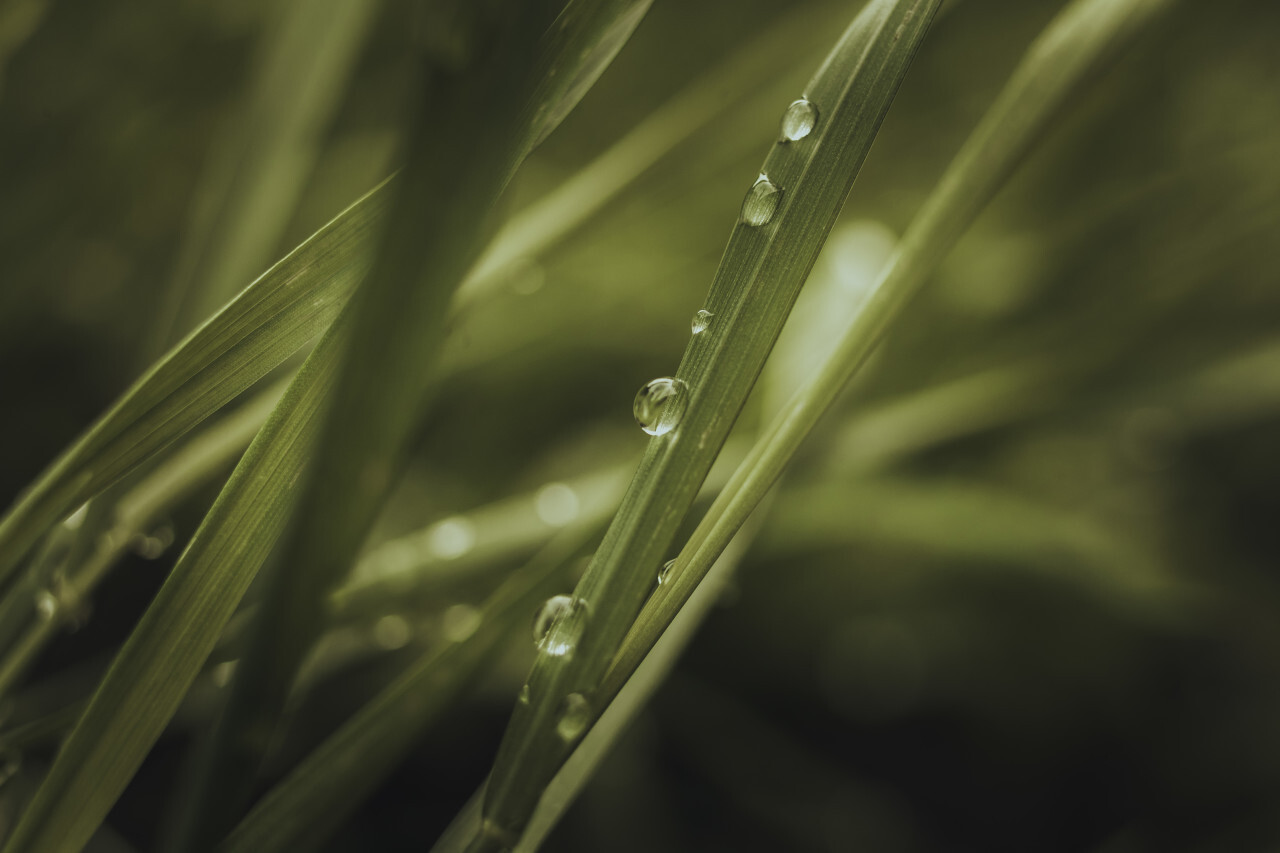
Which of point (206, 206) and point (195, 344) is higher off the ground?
point (206, 206)

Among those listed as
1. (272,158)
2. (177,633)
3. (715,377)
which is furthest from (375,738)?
(272,158)

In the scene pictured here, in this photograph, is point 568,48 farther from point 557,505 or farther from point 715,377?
point 557,505

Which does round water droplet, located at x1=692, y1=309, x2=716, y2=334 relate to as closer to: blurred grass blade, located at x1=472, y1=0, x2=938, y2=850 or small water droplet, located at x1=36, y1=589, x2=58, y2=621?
blurred grass blade, located at x1=472, y1=0, x2=938, y2=850

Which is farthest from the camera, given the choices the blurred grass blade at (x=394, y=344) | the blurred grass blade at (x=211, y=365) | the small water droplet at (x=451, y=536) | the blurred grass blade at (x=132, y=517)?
the small water droplet at (x=451, y=536)

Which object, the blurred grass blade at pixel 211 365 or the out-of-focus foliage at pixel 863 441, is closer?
the blurred grass blade at pixel 211 365

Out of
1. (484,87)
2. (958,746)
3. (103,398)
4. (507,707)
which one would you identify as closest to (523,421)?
(507,707)

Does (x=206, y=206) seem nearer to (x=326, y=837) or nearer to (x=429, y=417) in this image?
(x=429, y=417)

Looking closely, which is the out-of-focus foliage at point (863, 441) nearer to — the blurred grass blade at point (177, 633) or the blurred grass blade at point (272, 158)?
the blurred grass blade at point (272, 158)

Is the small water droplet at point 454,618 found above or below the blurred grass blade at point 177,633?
above

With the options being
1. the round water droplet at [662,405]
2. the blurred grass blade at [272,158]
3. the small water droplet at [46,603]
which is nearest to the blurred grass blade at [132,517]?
the small water droplet at [46,603]
